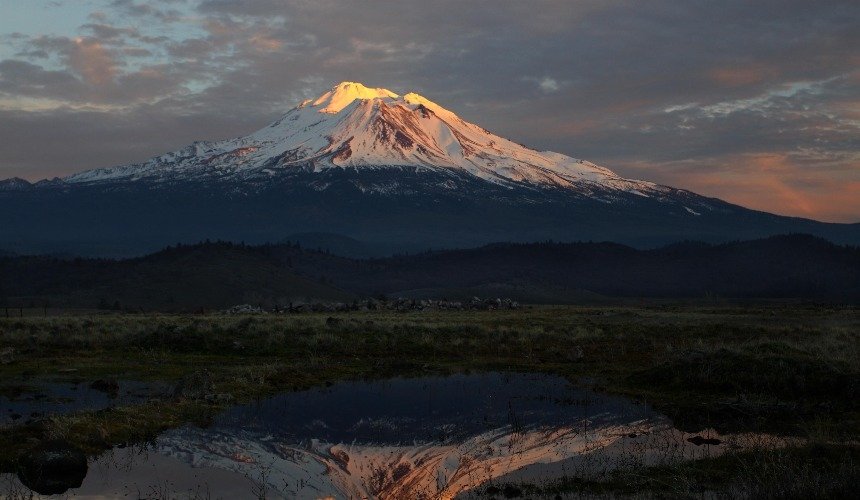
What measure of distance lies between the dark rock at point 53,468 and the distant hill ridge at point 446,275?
5504 cm

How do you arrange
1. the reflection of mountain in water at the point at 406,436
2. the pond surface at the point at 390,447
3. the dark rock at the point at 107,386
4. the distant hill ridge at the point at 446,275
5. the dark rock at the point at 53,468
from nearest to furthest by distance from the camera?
1. the dark rock at the point at 53,468
2. the pond surface at the point at 390,447
3. the reflection of mountain in water at the point at 406,436
4. the dark rock at the point at 107,386
5. the distant hill ridge at the point at 446,275

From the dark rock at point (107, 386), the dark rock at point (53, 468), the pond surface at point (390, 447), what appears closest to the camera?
the dark rock at point (53, 468)

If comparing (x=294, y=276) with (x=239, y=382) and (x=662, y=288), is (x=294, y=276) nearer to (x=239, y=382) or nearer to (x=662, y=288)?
(x=662, y=288)

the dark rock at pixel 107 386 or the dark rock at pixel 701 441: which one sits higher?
the dark rock at pixel 701 441

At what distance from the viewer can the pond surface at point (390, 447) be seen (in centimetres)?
1280

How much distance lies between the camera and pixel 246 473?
13.4 meters

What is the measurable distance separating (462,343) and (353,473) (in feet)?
57.9

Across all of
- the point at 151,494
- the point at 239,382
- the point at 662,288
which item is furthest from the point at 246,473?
the point at 662,288

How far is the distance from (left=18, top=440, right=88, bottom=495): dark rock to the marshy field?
3 cm

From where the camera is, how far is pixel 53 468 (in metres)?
12.7

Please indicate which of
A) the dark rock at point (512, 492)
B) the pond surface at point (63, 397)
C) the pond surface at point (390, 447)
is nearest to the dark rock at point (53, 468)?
the pond surface at point (390, 447)

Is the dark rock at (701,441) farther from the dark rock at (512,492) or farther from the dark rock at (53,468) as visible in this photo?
the dark rock at (53,468)

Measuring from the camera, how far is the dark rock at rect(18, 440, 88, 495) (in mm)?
12375

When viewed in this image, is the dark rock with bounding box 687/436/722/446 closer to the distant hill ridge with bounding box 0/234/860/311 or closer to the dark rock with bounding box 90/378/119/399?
the dark rock with bounding box 90/378/119/399
